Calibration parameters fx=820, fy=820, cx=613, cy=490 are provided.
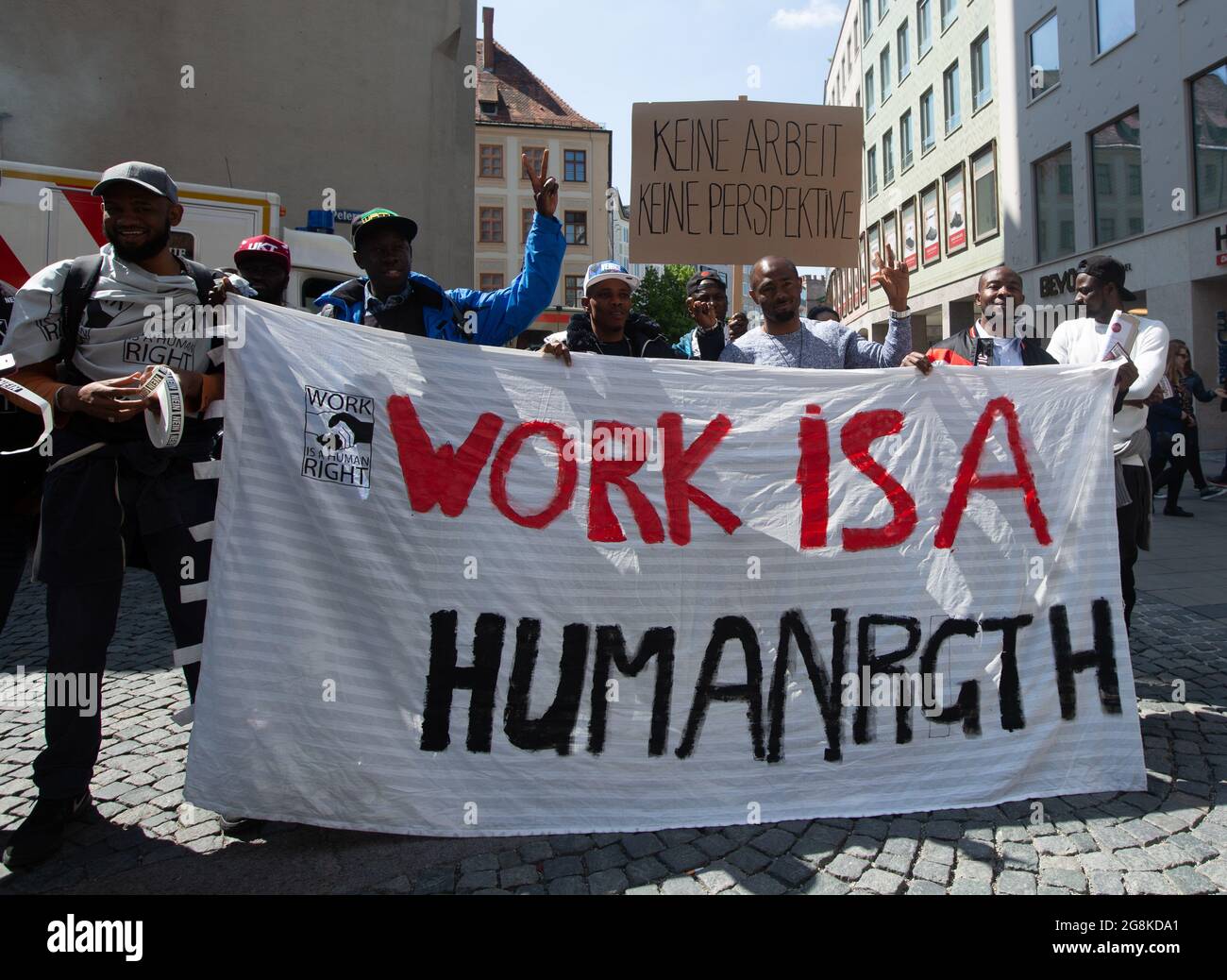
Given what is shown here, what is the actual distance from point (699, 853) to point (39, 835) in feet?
6.55

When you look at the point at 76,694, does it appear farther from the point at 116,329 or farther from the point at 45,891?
the point at 116,329

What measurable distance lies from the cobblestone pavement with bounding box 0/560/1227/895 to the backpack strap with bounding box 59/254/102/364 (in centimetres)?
157

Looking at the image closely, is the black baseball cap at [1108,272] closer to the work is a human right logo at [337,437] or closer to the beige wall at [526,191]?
the work is a human right logo at [337,437]

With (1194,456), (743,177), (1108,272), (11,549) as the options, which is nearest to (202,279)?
(11,549)

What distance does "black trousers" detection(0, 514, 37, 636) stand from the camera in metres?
2.79

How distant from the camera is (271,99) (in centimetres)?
1298

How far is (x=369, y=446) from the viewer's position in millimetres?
2760

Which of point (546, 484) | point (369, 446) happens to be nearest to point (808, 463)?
point (546, 484)

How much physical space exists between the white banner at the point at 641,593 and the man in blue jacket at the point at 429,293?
1.32ft

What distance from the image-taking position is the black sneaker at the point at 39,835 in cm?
243

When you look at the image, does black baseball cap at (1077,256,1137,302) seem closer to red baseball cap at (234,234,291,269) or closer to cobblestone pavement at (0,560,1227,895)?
cobblestone pavement at (0,560,1227,895)

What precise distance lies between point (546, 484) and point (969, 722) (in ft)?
5.63

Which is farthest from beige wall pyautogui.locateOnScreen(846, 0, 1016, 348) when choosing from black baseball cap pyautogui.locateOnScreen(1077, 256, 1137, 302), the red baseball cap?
the red baseball cap

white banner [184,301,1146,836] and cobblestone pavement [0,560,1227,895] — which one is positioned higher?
white banner [184,301,1146,836]
